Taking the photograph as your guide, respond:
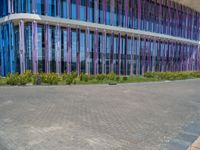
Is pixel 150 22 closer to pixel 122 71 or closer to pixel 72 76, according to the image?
pixel 122 71

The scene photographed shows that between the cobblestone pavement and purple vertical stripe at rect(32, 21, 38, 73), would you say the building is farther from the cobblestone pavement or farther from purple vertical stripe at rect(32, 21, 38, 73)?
the cobblestone pavement

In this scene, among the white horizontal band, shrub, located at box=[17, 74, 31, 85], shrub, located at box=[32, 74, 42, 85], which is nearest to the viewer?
shrub, located at box=[17, 74, 31, 85]

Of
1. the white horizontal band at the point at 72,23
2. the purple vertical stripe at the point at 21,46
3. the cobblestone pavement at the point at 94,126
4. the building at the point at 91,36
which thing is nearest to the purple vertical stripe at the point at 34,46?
the building at the point at 91,36

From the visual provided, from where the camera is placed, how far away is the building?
24.3 meters

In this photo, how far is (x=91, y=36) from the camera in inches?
1161

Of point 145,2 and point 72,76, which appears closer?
point 72,76

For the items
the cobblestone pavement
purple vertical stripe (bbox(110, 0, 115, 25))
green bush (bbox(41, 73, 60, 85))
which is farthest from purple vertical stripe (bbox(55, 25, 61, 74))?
the cobblestone pavement

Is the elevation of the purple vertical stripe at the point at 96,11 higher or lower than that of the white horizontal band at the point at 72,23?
higher

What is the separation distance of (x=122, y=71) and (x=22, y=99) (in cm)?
2435

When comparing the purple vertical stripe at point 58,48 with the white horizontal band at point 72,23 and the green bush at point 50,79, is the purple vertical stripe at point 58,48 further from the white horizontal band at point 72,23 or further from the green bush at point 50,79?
the green bush at point 50,79

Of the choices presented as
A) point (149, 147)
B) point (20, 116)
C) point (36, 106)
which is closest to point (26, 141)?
point (20, 116)

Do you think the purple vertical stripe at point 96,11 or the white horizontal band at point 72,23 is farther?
the purple vertical stripe at point 96,11

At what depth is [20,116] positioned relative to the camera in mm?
7391

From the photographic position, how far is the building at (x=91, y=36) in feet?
79.7
